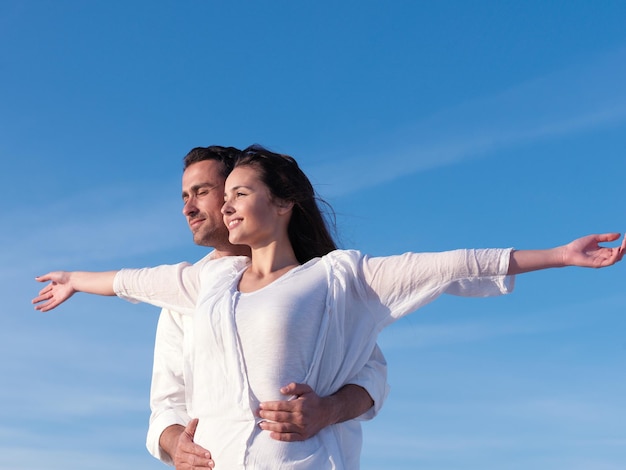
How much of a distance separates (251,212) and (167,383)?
163cm

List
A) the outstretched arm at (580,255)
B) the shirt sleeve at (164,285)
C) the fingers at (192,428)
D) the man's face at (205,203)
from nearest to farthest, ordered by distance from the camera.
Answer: the outstretched arm at (580,255), the fingers at (192,428), the shirt sleeve at (164,285), the man's face at (205,203)

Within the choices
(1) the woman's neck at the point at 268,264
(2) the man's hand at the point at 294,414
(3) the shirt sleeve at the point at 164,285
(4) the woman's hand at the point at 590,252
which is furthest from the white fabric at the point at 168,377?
(4) the woman's hand at the point at 590,252

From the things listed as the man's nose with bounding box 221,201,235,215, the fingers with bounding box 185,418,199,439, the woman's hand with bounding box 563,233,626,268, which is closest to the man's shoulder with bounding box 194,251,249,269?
the man's nose with bounding box 221,201,235,215

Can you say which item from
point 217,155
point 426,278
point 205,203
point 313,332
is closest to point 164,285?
point 205,203

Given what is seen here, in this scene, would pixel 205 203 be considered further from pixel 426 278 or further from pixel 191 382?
pixel 426 278

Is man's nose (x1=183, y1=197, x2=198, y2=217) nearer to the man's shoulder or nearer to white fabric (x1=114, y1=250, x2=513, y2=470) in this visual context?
the man's shoulder

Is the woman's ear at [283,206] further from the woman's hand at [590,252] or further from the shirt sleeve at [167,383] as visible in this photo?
the woman's hand at [590,252]

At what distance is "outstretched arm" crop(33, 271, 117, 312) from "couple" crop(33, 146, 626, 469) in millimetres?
805

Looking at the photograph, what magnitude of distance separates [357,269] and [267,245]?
0.57m

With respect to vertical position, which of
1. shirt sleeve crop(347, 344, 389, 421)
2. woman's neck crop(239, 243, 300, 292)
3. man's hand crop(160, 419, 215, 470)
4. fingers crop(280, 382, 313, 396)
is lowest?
man's hand crop(160, 419, 215, 470)

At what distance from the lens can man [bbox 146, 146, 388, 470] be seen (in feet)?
14.9

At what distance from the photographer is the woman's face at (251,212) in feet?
16.4

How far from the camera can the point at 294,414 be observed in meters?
4.51

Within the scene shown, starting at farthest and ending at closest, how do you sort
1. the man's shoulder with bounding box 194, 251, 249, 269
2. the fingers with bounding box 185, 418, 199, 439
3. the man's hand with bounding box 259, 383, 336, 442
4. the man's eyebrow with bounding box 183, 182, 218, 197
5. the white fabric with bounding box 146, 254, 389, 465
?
the man's eyebrow with bounding box 183, 182, 218, 197
the white fabric with bounding box 146, 254, 389, 465
the man's shoulder with bounding box 194, 251, 249, 269
the fingers with bounding box 185, 418, 199, 439
the man's hand with bounding box 259, 383, 336, 442
